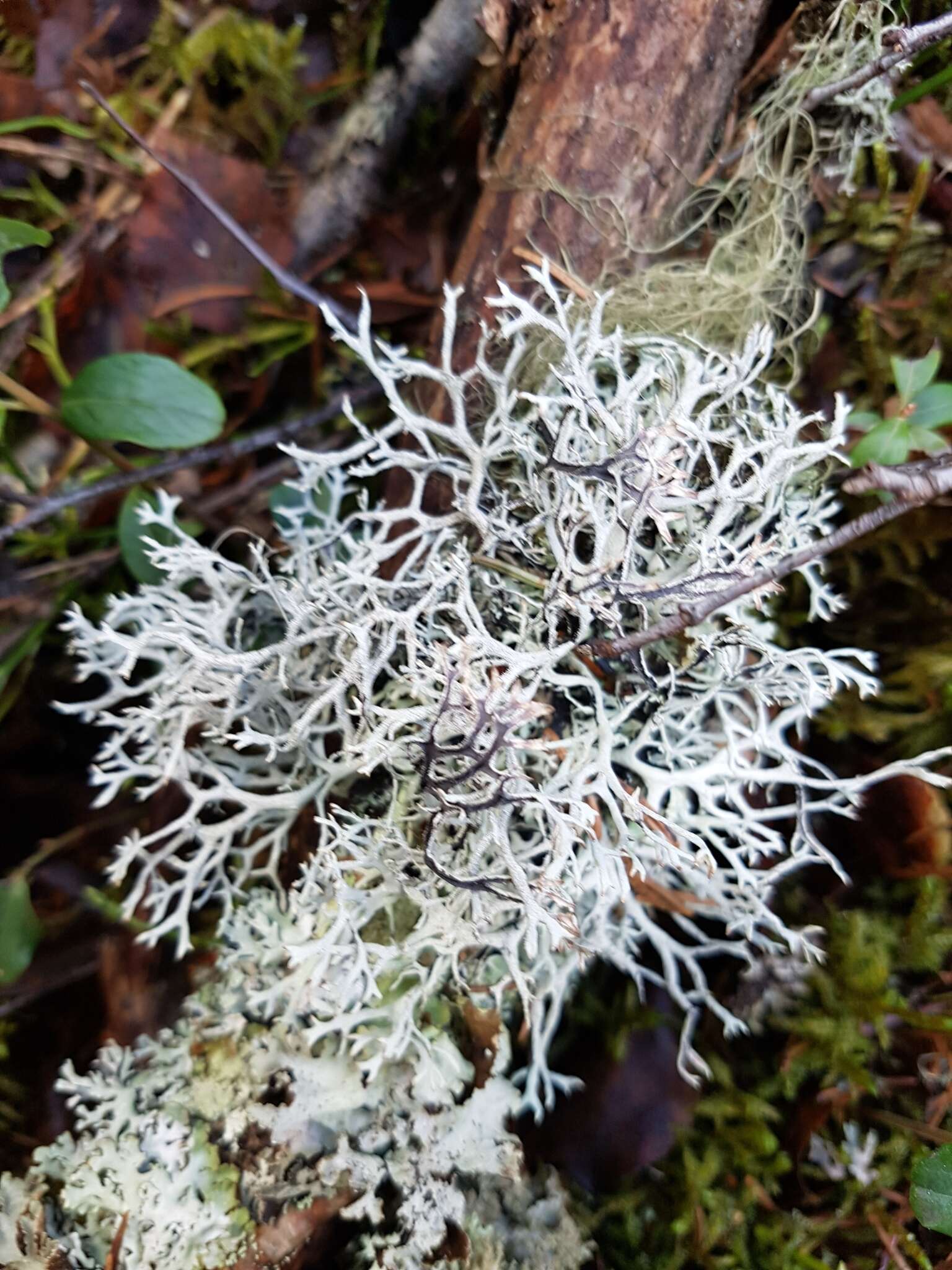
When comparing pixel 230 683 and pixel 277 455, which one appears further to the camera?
pixel 277 455

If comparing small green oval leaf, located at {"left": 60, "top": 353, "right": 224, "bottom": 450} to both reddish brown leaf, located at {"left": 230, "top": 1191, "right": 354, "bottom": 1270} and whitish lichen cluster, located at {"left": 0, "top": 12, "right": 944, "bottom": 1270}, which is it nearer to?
whitish lichen cluster, located at {"left": 0, "top": 12, "right": 944, "bottom": 1270}

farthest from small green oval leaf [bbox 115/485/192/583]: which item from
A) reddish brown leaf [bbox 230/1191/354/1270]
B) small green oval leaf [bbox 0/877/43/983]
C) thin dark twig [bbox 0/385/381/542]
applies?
reddish brown leaf [bbox 230/1191/354/1270]

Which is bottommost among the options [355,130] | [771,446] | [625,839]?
[625,839]

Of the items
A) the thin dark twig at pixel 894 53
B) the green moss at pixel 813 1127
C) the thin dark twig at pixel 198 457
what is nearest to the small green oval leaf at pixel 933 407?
the thin dark twig at pixel 894 53

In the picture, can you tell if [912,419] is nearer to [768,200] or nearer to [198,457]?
[768,200]

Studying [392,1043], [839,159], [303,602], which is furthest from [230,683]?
[839,159]

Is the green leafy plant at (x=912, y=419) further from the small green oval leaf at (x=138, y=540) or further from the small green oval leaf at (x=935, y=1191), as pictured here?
the small green oval leaf at (x=138, y=540)

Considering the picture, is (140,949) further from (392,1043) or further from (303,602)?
(303,602)
